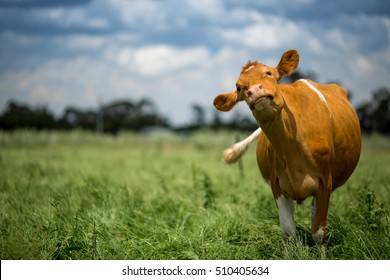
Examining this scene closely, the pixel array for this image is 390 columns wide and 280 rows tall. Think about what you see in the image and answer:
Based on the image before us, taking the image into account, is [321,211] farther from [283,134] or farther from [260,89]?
[260,89]

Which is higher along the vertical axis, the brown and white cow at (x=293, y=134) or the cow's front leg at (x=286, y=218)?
the brown and white cow at (x=293, y=134)

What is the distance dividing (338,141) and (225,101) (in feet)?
4.50

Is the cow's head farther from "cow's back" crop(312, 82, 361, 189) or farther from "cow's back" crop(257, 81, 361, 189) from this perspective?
"cow's back" crop(312, 82, 361, 189)

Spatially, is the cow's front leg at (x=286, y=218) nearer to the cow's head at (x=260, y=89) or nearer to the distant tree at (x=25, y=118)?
the cow's head at (x=260, y=89)

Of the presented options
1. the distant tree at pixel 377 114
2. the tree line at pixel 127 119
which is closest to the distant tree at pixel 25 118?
the tree line at pixel 127 119

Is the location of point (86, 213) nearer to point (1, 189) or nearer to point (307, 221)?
point (1, 189)

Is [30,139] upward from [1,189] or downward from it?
downward

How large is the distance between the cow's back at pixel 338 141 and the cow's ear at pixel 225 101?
58 centimetres

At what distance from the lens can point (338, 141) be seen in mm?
4145

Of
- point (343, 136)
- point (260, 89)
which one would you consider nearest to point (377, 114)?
point (343, 136)

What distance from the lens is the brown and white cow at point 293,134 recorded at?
3.29 meters

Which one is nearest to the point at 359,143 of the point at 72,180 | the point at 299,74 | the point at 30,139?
the point at 299,74

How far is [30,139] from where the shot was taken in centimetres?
2086
